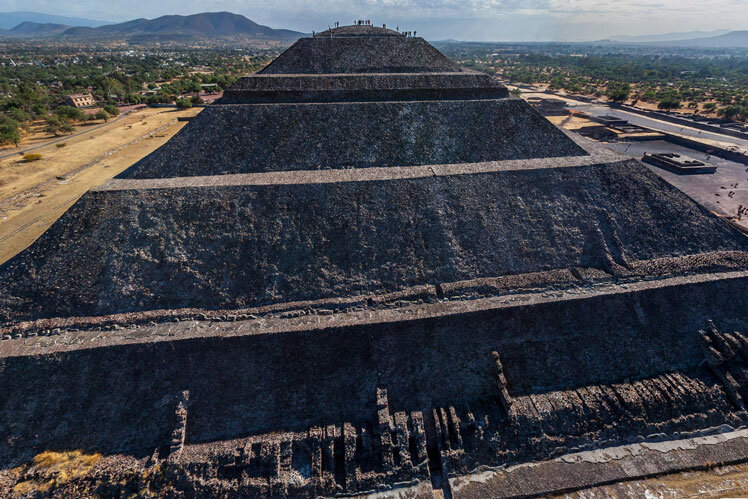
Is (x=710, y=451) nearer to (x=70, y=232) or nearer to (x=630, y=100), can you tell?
(x=70, y=232)

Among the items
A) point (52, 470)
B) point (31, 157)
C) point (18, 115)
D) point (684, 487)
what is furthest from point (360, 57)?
point (18, 115)

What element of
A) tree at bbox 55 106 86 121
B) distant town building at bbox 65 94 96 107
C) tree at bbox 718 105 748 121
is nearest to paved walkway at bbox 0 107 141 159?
tree at bbox 55 106 86 121

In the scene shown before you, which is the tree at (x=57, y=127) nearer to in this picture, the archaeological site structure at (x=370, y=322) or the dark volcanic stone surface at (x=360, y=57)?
the dark volcanic stone surface at (x=360, y=57)

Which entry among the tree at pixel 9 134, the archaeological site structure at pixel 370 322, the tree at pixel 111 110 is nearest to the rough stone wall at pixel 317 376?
the archaeological site structure at pixel 370 322

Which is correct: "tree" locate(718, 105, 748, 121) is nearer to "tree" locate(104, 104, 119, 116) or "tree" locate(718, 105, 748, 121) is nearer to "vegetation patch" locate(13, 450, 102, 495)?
"vegetation patch" locate(13, 450, 102, 495)

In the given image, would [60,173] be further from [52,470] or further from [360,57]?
[52,470]

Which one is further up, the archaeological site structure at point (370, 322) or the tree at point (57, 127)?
the tree at point (57, 127)
